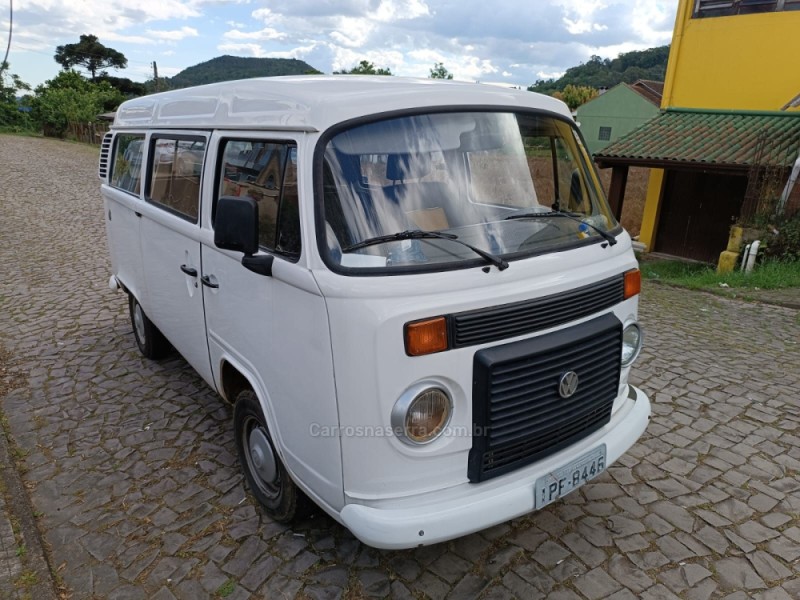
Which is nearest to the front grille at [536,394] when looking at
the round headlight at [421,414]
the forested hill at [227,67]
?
the round headlight at [421,414]

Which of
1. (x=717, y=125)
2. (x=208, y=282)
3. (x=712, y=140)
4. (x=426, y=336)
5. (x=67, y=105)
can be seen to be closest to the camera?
(x=426, y=336)

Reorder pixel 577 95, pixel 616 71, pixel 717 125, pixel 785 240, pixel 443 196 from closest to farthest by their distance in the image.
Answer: pixel 443 196
pixel 785 240
pixel 717 125
pixel 577 95
pixel 616 71

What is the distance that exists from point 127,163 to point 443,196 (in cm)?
367

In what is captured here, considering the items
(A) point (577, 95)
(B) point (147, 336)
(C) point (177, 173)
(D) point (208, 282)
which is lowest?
(B) point (147, 336)

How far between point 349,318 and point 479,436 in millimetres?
788

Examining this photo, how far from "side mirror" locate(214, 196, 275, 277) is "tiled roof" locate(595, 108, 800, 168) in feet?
39.4

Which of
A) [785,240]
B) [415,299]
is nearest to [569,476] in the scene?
[415,299]

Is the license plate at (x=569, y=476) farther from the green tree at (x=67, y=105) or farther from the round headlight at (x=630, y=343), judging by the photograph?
the green tree at (x=67, y=105)

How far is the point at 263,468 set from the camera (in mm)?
3227

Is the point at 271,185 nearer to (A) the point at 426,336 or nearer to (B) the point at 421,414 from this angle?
(A) the point at 426,336

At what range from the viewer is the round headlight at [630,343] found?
3176mm

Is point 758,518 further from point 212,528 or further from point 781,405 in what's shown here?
point 212,528

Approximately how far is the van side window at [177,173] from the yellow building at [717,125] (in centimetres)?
1131

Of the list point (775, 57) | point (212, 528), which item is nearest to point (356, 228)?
point (212, 528)
